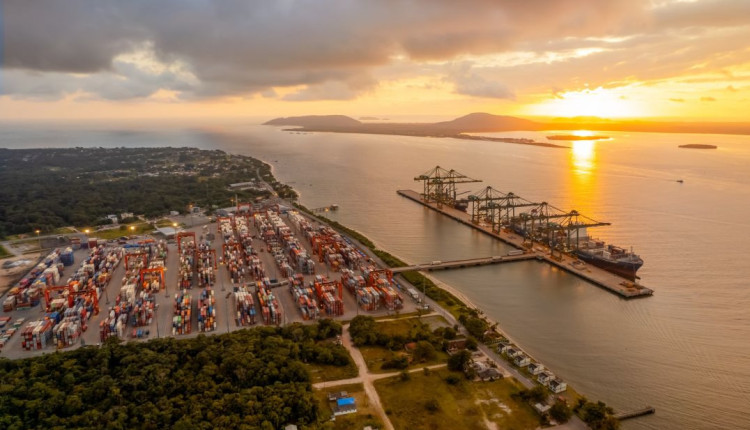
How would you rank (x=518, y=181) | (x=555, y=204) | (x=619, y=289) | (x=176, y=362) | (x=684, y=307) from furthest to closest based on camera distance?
(x=518, y=181)
(x=555, y=204)
(x=619, y=289)
(x=684, y=307)
(x=176, y=362)

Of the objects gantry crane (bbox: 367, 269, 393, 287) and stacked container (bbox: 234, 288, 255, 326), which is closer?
stacked container (bbox: 234, 288, 255, 326)

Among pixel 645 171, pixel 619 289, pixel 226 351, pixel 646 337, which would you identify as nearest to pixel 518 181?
pixel 645 171

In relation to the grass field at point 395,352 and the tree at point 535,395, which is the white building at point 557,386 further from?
the grass field at point 395,352

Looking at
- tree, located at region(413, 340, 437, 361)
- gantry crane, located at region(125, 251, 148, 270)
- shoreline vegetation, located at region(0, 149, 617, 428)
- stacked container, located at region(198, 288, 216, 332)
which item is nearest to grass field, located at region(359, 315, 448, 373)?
tree, located at region(413, 340, 437, 361)

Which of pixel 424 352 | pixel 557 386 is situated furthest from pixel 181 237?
pixel 557 386

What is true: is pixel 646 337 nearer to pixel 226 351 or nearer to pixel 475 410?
pixel 475 410

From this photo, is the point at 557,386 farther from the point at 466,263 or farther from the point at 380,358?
the point at 466,263

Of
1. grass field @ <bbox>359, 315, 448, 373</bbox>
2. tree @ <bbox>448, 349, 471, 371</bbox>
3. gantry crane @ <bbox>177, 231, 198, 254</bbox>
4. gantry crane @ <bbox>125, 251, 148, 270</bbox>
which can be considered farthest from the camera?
gantry crane @ <bbox>177, 231, 198, 254</bbox>

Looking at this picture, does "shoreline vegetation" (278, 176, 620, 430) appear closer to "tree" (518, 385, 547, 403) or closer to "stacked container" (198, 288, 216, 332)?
"tree" (518, 385, 547, 403)
